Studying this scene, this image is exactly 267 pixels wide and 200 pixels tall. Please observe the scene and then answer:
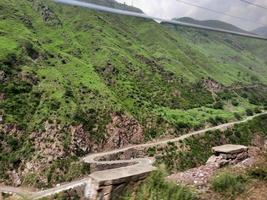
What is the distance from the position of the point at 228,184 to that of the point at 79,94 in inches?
3148

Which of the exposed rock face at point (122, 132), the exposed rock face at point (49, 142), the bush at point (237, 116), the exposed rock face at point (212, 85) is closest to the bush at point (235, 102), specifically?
the exposed rock face at point (212, 85)

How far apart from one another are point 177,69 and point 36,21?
48387 millimetres

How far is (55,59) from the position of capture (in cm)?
9831

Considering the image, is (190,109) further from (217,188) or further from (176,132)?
(217,188)

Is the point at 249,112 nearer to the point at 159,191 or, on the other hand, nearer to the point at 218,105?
the point at 218,105

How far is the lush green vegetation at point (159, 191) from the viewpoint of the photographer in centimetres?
902

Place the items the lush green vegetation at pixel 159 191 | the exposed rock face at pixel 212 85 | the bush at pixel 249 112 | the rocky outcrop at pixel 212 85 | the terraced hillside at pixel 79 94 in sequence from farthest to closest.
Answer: the exposed rock face at pixel 212 85 < the rocky outcrop at pixel 212 85 < the bush at pixel 249 112 < the terraced hillside at pixel 79 94 < the lush green vegetation at pixel 159 191

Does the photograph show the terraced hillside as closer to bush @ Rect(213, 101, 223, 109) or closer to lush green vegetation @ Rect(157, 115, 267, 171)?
bush @ Rect(213, 101, 223, 109)

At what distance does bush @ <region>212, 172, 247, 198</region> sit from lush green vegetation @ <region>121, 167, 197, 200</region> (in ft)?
2.98

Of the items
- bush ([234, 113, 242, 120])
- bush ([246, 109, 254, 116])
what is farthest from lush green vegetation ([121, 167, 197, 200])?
bush ([246, 109, 254, 116])

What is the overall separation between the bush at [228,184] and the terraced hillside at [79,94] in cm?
6036

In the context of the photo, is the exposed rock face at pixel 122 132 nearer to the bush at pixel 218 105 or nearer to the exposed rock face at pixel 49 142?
the exposed rock face at pixel 49 142

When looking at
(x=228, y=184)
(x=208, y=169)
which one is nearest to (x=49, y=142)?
(x=208, y=169)

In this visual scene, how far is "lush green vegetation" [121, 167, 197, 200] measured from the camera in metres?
9.02
